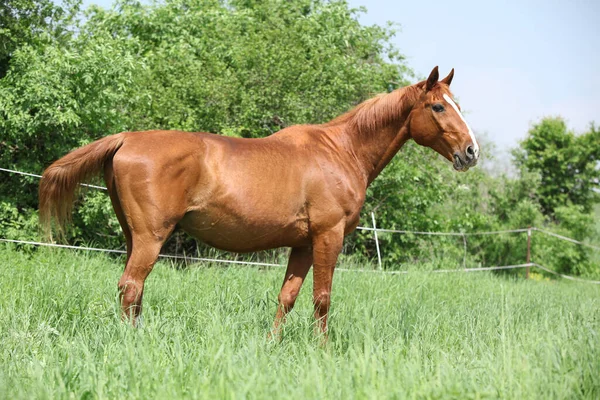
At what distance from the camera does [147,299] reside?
18.6 ft

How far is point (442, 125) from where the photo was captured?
16.9ft

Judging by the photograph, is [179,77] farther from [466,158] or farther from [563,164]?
[563,164]

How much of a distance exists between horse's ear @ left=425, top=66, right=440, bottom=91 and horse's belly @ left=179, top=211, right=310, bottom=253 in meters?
1.54

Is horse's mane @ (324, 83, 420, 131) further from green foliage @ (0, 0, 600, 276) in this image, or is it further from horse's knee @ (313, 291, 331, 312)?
green foliage @ (0, 0, 600, 276)

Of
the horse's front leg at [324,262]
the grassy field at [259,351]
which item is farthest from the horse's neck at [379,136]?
the grassy field at [259,351]

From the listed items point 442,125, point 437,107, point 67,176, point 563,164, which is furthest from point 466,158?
point 563,164

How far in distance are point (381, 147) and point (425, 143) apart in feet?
1.22

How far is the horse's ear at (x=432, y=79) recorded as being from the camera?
5.09 meters

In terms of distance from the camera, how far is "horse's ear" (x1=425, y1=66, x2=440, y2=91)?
200 inches

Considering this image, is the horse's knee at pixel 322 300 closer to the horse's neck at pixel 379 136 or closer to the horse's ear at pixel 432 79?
the horse's neck at pixel 379 136

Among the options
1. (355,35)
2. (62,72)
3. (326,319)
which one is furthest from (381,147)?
(355,35)

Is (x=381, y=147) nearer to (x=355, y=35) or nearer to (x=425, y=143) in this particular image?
(x=425, y=143)

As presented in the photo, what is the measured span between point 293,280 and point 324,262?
35 centimetres

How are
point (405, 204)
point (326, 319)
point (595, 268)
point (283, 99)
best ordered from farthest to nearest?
point (595, 268) < point (405, 204) < point (283, 99) < point (326, 319)
